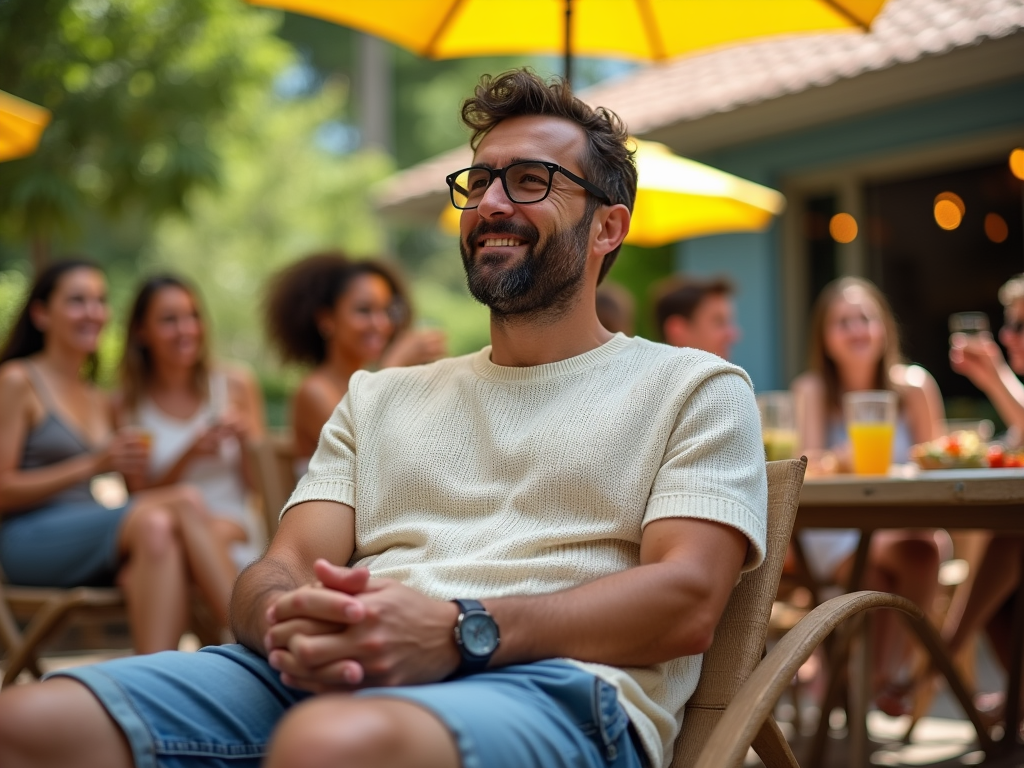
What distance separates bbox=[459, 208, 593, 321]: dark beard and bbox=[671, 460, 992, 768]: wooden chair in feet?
1.71

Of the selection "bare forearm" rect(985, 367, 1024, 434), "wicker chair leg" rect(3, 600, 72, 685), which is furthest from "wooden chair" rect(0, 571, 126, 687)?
"bare forearm" rect(985, 367, 1024, 434)

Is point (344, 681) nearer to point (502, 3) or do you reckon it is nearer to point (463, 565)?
point (463, 565)

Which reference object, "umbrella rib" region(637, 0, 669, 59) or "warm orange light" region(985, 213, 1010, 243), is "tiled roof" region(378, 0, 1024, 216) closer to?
"warm orange light" region(985, 213, 1010, 243)

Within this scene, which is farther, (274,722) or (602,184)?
(602,184)

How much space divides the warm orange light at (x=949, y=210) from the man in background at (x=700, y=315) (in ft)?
8.32

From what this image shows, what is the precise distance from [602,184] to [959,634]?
245 cm

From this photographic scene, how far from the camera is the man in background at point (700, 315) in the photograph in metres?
5.16

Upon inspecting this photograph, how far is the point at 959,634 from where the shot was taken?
382cm

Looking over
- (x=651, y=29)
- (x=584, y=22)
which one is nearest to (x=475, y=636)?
(x=651, y=29)

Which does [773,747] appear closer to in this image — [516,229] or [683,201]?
[516,229]

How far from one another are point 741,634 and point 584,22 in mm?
2959

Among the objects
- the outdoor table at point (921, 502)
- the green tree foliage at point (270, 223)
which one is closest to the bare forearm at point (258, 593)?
the outdoor table at point (921, 502)

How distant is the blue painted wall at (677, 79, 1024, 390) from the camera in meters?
6.62

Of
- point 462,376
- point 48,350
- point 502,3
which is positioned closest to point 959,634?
point 462,376
